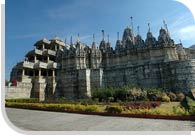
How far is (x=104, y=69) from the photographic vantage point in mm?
32625

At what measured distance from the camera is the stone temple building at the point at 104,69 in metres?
26.7

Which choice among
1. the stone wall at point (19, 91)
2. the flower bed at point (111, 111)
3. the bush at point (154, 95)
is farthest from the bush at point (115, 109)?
the stone wall at point (19, 91)

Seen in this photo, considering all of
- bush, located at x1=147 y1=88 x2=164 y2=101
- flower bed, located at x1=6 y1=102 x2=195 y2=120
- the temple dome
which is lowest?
flower bed, located at x1=6 y1=102 x2=195 y2=120

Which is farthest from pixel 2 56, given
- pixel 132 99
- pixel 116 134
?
pixel 132 99

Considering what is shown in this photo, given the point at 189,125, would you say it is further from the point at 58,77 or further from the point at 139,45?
the point at 58,77

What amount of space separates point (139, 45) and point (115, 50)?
4.57m

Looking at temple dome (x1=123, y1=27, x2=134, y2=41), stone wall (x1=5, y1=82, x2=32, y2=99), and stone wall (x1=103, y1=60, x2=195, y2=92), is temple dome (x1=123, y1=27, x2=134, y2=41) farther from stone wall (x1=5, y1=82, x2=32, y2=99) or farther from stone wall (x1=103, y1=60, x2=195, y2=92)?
stone wall (x1=5, y1=82, x2=32, y2=99)

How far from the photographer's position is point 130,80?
1159 inches

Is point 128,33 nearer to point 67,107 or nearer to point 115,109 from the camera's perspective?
point 67,107

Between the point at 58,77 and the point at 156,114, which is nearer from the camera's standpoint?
the point at 156,114

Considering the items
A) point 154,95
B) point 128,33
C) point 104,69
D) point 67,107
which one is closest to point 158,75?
point 154,95

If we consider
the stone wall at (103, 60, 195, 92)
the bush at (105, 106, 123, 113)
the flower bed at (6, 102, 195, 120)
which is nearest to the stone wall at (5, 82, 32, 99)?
the flower bed at (6, 102, 195, 120)

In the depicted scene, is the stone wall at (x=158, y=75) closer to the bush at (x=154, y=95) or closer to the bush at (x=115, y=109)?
the bush at (x=154, y=95)

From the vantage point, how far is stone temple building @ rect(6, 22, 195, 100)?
87.6ft
